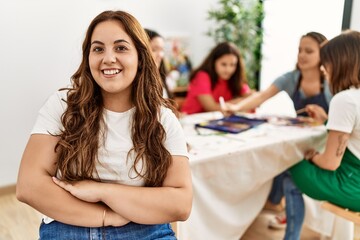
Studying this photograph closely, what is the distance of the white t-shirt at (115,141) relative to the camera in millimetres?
1051

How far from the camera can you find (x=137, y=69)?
3.63 feet


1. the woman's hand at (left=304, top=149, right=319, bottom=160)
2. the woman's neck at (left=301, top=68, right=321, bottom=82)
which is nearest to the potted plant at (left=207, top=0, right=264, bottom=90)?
the woman's neck at (left=301, top=68, right=321, bottom=82)

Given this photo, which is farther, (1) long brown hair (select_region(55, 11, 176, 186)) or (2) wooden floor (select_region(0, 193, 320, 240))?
(2) wooden floor (select_region(0, 193, 320, 240))

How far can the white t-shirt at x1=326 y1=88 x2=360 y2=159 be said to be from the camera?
1.37 metres

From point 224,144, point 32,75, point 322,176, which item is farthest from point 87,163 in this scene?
point 32,75

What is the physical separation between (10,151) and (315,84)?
224 cm

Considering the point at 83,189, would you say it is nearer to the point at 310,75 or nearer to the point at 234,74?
the point at 310,75

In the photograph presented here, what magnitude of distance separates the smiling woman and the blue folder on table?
758mm

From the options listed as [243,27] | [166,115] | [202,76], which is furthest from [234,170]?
[243,27]

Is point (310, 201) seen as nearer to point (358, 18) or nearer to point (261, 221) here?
point (261, 221)

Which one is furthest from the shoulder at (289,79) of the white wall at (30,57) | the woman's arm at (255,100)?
the white wall at (30,57)

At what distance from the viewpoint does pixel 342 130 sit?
139cm

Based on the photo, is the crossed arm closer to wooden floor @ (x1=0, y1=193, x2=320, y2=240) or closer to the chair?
the chair

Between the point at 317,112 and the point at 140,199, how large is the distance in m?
1.37
